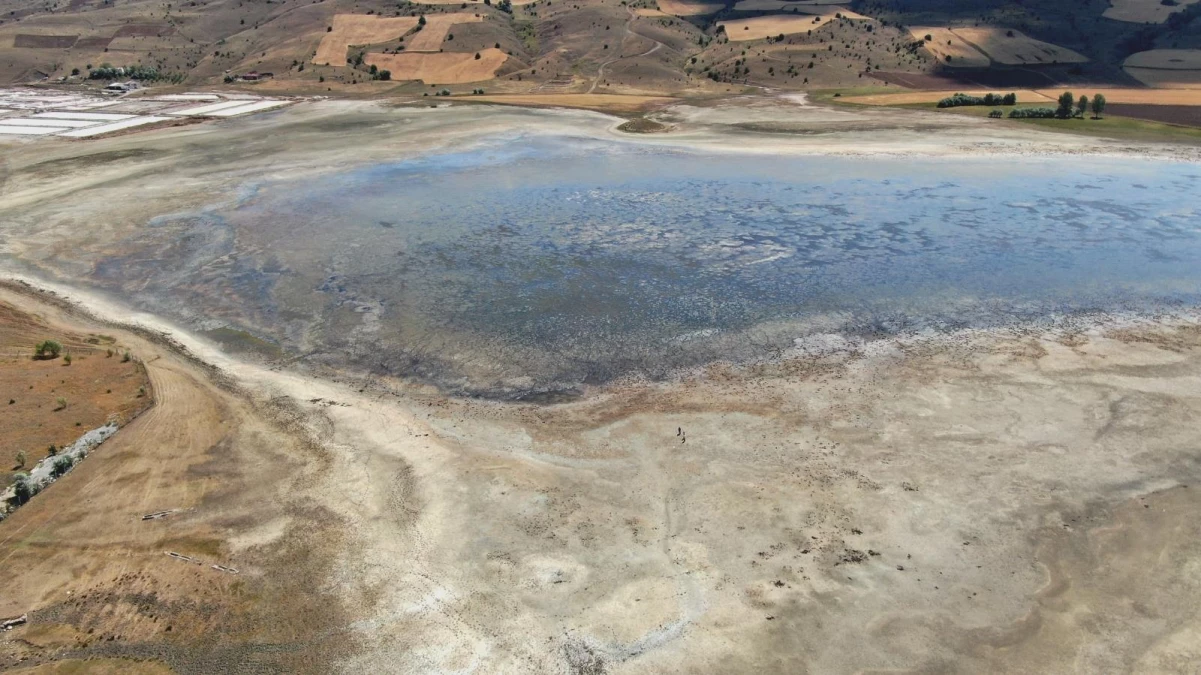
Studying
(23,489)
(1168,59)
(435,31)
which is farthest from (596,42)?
(23,489)

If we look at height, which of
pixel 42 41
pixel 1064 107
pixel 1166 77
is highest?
pixel 42 41

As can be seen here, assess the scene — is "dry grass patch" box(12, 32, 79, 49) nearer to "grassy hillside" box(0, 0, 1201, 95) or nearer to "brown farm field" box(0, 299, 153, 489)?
"grassy hillside" box(0, 0, 1201, 95)

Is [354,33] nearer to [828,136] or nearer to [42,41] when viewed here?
[42,41]

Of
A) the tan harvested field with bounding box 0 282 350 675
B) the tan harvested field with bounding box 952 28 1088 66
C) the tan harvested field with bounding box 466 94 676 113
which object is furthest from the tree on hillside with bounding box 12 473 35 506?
the tan harvested field with bounding box 952 28 1088 66

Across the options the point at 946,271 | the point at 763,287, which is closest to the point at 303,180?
the point at 763,287

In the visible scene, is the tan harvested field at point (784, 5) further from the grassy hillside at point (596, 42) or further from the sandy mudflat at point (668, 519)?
the sandy mudflat at point (668, 519)

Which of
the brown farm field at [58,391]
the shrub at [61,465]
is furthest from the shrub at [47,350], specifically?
the shrub at [61,465]
